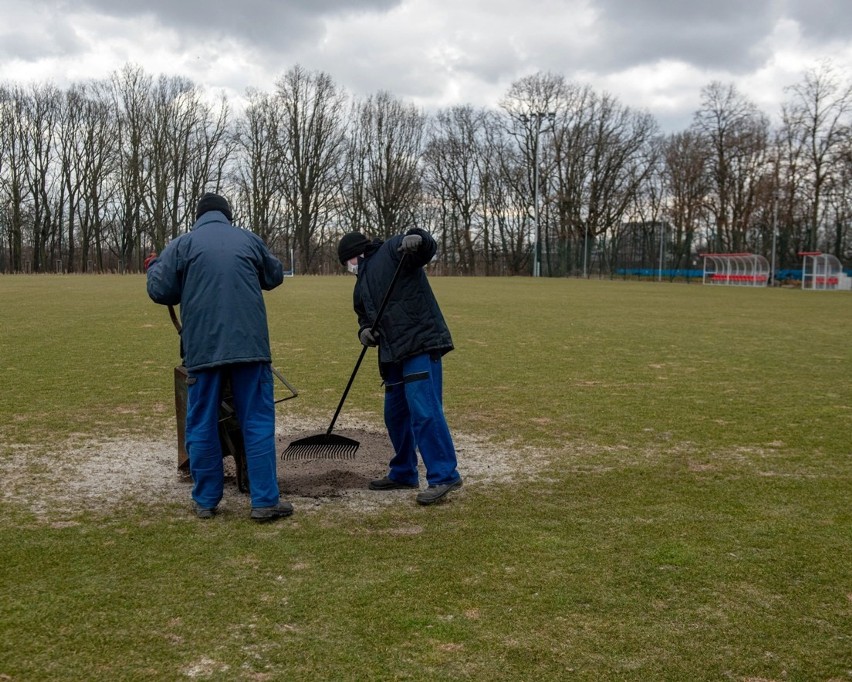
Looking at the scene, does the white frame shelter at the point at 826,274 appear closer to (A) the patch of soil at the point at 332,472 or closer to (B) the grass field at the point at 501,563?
(B) the grass field at the point at 501,563

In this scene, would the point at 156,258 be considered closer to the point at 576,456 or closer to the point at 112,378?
the point at 576,456

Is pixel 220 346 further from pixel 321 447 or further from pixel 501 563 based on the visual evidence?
pixel 501 563

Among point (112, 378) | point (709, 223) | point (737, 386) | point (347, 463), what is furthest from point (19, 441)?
point (709, 223)

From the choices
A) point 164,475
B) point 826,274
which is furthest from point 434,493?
point 826,274

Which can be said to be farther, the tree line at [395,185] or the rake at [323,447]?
the tree line at [395,185]

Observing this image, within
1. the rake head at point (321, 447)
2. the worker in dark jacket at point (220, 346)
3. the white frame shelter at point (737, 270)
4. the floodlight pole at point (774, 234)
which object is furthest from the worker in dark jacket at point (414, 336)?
the floodlight pole at point (774, 234)

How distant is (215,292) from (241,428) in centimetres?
82

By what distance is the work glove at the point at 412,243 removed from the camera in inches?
204

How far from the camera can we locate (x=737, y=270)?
5134cm

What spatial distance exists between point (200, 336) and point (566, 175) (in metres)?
63.2

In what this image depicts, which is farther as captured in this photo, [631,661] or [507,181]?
[507,181]

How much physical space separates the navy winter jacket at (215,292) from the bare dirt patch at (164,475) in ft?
3.44

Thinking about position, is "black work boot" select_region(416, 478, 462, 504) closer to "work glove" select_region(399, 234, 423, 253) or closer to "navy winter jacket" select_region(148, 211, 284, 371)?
"navy winter jacket" select_region(148, 211, 284, 371)

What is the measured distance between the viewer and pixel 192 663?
307 cm
